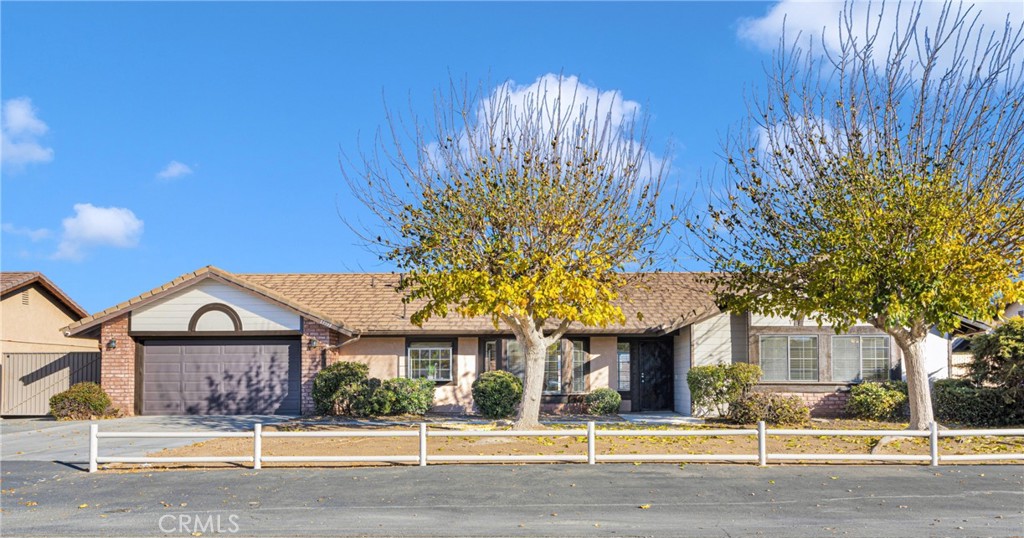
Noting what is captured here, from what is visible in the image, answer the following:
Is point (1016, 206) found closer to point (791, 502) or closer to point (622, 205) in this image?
point (622, 205)

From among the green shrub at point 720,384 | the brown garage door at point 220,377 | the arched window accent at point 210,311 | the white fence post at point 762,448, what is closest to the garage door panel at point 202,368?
the brown garage door at point 220,377

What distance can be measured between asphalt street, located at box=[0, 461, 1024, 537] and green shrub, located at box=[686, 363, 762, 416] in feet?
24.4

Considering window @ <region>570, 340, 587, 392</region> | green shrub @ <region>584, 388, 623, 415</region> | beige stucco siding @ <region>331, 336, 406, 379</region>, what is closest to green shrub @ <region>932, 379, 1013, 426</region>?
green shrub @ <region>584, 388, 623, 415</region>

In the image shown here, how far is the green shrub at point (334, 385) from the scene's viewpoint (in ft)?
77.3

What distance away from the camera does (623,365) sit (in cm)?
2603

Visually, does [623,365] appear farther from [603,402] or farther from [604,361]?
[603,402]

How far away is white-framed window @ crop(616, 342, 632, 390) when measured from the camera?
26.0 metres

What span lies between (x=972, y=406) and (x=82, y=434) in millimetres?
20032

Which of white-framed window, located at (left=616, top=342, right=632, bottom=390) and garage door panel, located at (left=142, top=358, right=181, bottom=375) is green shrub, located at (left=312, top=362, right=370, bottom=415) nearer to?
garage door panel, located at (left=142, top=358, right=181, bottom=375)

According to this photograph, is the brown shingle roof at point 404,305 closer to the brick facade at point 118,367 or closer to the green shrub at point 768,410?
the green shrub at point 768,410

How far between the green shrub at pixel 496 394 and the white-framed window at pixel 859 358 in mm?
8232

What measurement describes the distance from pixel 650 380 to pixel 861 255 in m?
10.2

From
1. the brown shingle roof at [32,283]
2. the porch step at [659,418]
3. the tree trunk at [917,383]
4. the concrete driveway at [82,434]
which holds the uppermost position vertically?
the brown shingle roof at [32,283]

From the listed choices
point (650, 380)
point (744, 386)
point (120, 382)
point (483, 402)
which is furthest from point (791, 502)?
point (120, 382)
